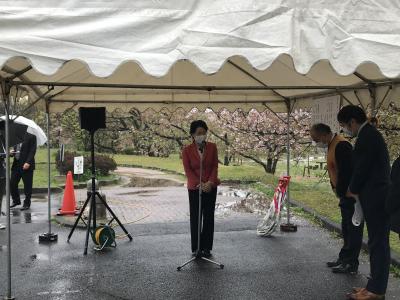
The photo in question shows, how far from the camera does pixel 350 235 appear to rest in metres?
5.56

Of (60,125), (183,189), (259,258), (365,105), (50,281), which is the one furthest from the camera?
(60,125)

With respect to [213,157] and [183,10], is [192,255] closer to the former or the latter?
[213,157]

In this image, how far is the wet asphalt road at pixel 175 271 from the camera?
5.18 meters

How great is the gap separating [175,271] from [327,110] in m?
3.18

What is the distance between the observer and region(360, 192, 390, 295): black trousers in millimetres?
4406

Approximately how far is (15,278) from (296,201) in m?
7.20

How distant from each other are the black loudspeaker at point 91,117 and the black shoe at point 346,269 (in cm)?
392

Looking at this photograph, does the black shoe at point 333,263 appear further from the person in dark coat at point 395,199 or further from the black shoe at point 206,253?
the person in dark coat at point 395,199

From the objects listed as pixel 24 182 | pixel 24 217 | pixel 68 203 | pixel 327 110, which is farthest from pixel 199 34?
pixel 24 182

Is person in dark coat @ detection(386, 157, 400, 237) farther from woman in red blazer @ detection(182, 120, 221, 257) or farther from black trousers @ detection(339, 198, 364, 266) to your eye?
woman in red blazer @ detection(182, 120, 221, 257)

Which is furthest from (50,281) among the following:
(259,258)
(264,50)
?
(264,50)

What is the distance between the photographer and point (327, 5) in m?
3.82

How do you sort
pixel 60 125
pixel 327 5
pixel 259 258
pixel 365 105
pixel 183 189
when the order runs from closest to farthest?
pixel 327 5, pixel 365 105, pixel 259 258, pixel 183 189, pixel 60 125

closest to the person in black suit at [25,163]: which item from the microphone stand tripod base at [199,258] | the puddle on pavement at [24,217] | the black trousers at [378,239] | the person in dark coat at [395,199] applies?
the puddle on pavement at [24,217]
